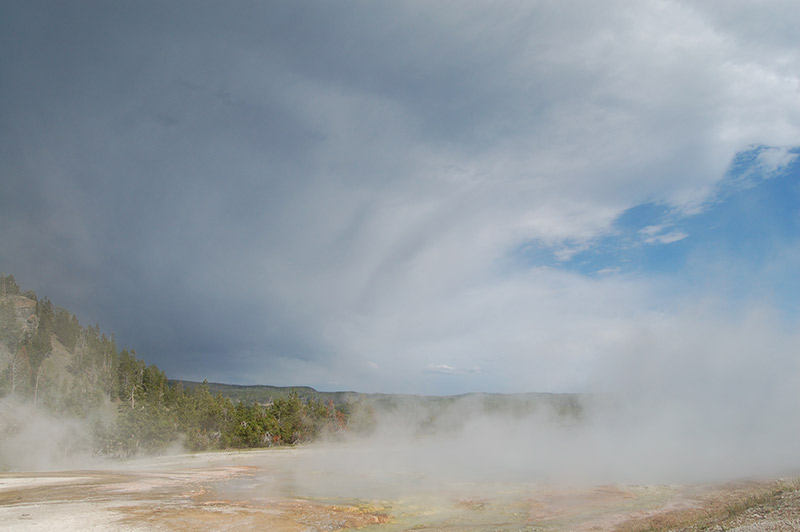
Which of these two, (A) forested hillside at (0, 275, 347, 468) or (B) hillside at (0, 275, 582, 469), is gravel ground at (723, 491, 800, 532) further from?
(A) forested hillside at (0, 275, 347, 468)

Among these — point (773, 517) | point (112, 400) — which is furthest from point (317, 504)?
point (112, 400)

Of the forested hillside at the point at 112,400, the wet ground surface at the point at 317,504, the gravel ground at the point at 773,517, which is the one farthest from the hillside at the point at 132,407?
the gravel ground at the point at 773,517

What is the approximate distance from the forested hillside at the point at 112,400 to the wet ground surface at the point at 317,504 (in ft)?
82.1

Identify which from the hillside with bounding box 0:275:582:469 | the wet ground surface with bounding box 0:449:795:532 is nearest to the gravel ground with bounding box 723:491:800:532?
the wet ground surface with bounding box 0:449:795:532

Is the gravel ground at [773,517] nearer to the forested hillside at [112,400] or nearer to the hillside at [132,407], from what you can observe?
the hillside at [132,407]

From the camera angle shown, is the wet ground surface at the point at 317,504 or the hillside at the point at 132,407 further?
the hillside at the point at 132,407

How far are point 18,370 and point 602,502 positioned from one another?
77.8 m

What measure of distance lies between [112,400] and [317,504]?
74.7m

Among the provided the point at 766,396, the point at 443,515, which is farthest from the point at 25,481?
the point at 766,396

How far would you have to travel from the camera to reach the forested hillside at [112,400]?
51.4 metres

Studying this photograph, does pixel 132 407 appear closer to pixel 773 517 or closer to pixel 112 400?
pixel 112 400

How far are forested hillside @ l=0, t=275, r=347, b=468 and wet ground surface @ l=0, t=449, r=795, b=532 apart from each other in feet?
82.1

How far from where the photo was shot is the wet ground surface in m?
15.9

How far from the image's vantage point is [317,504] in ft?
65.4
